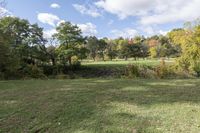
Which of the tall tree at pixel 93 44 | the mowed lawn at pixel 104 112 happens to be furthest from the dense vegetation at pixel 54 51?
the tall tree at pixel 93 44

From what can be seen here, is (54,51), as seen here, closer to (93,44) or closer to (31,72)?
(31,72)

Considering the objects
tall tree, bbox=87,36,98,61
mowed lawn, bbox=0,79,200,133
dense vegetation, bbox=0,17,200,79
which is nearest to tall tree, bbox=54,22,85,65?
dense vegetation, bbox=0,17,200,79

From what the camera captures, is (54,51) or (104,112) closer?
(104,112)

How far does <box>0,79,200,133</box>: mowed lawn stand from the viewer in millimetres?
4527

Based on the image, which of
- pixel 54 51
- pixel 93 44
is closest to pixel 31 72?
pixel 54 51

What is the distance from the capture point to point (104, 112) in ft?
17.7

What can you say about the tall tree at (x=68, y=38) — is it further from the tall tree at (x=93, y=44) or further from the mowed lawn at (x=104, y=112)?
the mowed lawn at (x=104, y=112)

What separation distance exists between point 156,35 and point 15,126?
71.1 m

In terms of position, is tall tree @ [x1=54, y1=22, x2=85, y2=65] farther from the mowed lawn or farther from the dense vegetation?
the mowed lawn

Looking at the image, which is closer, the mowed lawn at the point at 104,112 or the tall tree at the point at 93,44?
the mowed lawn at the point at 104,112

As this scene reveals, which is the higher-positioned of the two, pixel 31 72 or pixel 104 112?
pixel 31 72

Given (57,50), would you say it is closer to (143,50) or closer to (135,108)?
(135,108)

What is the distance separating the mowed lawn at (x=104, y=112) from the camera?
453 centimetres

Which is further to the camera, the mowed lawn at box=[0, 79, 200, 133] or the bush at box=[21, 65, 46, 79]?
the bush at box=[21, 65, 46, 79]
